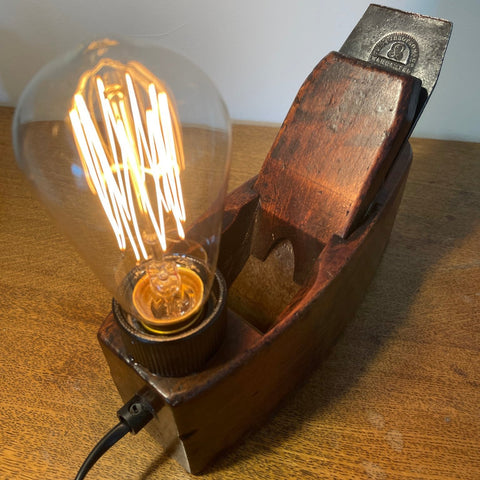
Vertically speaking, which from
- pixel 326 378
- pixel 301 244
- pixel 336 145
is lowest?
pixel 326 378

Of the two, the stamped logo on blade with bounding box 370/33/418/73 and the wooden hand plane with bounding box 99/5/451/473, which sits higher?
the stamped logo on blade with bounding box 370/33/418/73

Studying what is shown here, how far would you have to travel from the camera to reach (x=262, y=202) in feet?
1.85

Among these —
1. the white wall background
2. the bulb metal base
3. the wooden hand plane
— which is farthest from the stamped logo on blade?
the bulb metal base

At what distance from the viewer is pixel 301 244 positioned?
56 centimetres

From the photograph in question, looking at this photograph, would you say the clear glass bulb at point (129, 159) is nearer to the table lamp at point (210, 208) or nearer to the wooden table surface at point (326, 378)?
the table lamp at point (210, 208)

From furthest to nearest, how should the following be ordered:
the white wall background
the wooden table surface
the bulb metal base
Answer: the white wall background < the wooden table surface < the bulb metal base

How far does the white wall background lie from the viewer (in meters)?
0.72

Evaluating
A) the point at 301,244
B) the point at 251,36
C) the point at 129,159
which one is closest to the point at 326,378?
the point at 301,244

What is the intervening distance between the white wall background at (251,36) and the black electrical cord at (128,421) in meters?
0.44

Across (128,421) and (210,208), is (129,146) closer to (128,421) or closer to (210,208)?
(210,208)

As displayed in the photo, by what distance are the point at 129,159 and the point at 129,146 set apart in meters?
0.01

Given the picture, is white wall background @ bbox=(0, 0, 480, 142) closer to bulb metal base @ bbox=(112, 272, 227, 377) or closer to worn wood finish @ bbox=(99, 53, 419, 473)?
worn wood finish @ bbox=(99, 53, 419, 473)

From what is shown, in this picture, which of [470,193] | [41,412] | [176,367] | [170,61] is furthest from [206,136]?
[470,193]

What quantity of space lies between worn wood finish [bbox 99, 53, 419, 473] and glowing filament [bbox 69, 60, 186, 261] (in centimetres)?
8
